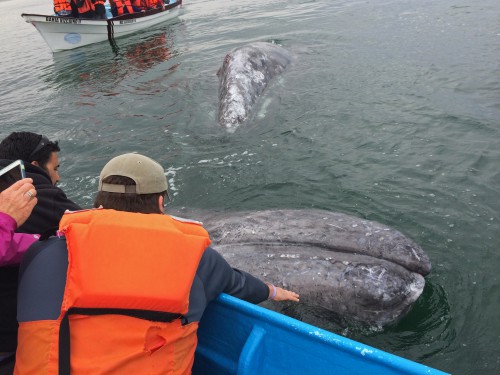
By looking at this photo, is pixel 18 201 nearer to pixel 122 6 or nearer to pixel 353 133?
pixel 353 133

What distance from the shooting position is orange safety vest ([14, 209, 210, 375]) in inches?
91.2

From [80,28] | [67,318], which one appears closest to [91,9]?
[80,28]

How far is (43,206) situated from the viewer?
12.8 ft

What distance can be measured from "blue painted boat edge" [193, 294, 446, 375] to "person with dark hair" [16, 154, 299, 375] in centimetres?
63

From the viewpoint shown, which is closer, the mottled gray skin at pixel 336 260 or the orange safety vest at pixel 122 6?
the mottled gray skin at pixel 336 260

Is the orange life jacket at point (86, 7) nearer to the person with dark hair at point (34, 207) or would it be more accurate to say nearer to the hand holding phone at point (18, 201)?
the person with dark hair at point (34, 207)

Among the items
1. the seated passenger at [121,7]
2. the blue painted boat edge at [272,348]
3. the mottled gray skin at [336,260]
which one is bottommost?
the mottled gray skin at [336,260]

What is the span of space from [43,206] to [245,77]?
794 cm

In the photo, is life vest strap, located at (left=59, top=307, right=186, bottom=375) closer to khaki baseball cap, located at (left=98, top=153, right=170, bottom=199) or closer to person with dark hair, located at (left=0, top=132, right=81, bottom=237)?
khaki baseball cap, located at (left=98, top=153, right=170, bottom=199)

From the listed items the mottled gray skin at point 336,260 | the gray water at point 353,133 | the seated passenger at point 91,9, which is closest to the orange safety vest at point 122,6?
the seated passenger at point 91,9

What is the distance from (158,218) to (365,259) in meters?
2.76

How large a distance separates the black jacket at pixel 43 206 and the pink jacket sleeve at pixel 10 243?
1.06 m

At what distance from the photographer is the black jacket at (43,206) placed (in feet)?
12.6

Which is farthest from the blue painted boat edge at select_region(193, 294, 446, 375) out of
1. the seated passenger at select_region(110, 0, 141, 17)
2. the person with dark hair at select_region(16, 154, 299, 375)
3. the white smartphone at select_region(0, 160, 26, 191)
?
the seated passenger at select_region(110, 0, 141, 17)
